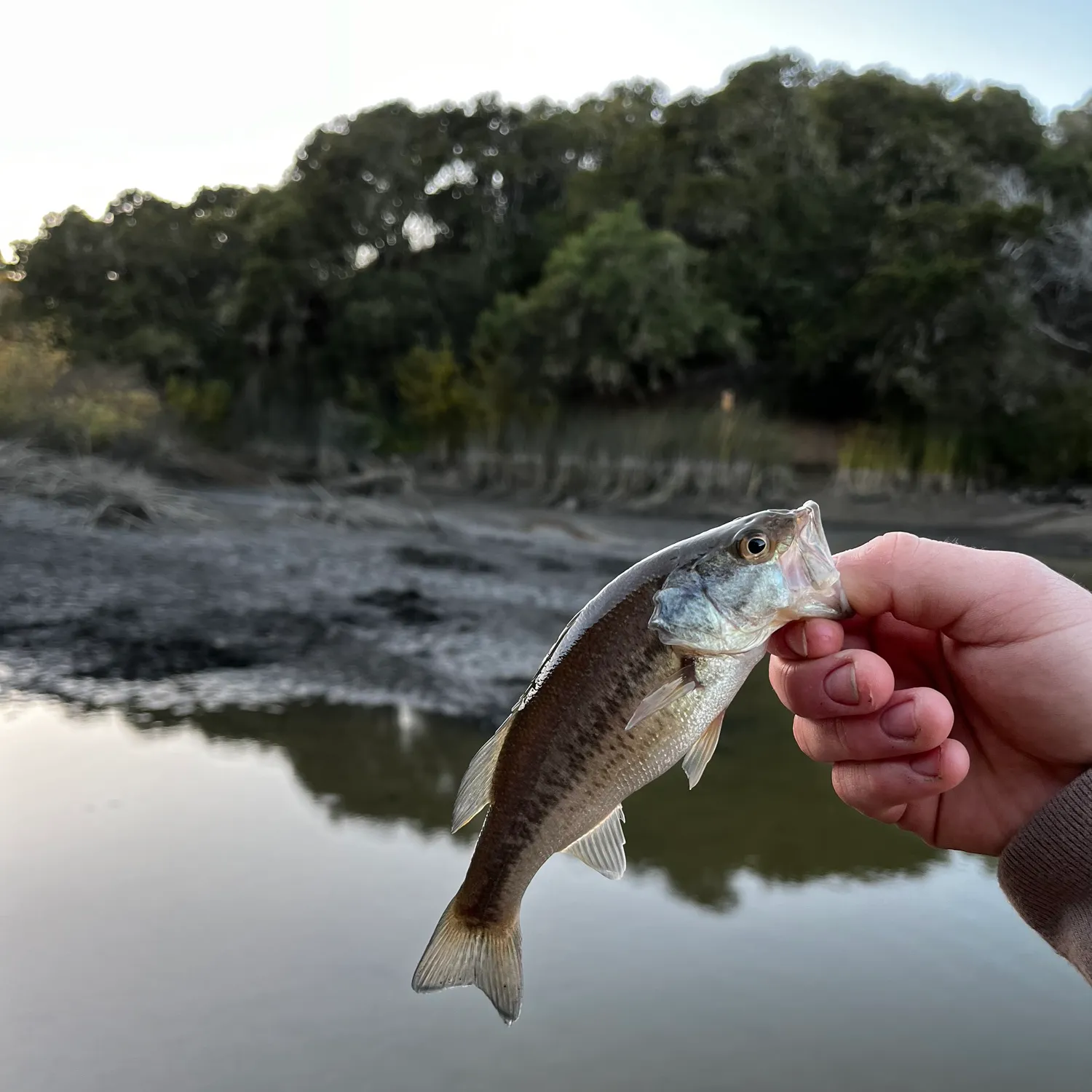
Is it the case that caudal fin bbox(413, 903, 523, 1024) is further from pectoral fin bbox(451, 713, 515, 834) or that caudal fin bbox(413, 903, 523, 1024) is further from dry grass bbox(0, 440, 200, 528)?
dry grass bbox(0, 440, 200, 528)

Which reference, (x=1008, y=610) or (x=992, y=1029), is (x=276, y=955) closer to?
(x=992, y=1029)

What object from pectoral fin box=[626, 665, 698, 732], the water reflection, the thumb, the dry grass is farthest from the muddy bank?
pectoral fin box=[626, 665, 698, 732]

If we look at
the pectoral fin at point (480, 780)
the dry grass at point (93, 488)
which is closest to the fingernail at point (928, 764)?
the pectoral fin at point (480, 780)

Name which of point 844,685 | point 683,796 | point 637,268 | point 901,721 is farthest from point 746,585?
point 637,268

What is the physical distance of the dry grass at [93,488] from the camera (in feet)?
47.3

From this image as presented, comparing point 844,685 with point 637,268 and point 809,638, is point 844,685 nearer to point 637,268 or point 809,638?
point 809,638

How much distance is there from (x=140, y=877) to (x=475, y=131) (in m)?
26.1

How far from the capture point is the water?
12.3 ft

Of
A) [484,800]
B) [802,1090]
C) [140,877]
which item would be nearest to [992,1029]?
[802,1090]

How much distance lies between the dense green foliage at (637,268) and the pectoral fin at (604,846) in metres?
16.3

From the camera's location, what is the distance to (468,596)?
11.1 metres

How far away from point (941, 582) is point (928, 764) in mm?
325

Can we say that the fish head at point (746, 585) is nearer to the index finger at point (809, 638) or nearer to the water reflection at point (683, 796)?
the index finger at point (809, 638)

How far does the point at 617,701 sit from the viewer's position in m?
1.61
